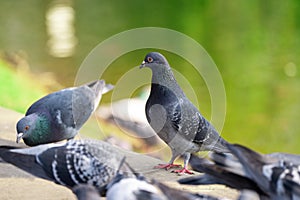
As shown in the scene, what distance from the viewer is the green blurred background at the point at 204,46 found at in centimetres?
984

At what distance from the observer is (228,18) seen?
16.0 m

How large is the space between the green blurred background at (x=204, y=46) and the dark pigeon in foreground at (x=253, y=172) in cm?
607

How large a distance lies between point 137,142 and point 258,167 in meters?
6.30

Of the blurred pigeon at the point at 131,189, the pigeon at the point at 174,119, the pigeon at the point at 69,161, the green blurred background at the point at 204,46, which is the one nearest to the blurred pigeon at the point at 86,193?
the blurred pigeon at the point at 131,189

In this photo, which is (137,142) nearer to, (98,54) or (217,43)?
(98,54)

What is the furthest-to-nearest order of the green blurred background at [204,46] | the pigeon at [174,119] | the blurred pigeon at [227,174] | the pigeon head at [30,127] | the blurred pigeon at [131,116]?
the green blurred background at [204,46]
the blurred pigeon at [131,116]
the pigeon head at [30,127]
the pigeon at [174,119]
the blurred pigeon at [227,174]

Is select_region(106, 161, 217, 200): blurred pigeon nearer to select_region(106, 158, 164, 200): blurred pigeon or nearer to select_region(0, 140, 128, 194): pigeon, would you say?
select_region(106, 158, 164, 200): blurred pigeon

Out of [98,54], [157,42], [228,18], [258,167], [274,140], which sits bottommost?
[258,167]

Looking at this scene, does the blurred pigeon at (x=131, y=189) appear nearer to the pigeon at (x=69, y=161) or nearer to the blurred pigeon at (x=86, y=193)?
the blurred pigeon at (x=86, y=193)

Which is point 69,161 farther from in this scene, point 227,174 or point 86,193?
point 227,174

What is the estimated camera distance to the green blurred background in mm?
9836

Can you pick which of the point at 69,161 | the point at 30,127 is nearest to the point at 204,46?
the point at 30,127

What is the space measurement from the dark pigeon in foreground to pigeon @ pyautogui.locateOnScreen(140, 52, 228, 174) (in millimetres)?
2246

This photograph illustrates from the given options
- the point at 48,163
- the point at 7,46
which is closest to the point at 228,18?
the point at 7,46
